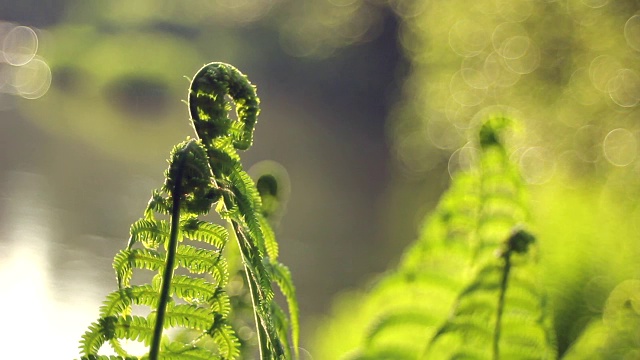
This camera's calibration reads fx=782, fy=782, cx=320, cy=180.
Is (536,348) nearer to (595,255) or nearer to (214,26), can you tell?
(595,255)

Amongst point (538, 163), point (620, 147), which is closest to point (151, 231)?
point (620, 147)

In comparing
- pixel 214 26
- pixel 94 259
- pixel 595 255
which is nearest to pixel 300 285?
pixel 94 259

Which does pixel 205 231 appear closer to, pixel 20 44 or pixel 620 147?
pixel 620 147

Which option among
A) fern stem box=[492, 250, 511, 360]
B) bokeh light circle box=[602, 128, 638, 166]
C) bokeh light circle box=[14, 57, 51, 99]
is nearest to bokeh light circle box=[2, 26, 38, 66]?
bokeh light circle box=[14, 57, 51, 99]

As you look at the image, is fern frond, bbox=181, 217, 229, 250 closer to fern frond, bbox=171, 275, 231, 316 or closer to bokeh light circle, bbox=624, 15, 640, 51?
fern frond, bbox=171, 275, 231, 316

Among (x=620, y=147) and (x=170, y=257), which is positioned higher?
(x=620, y=147)

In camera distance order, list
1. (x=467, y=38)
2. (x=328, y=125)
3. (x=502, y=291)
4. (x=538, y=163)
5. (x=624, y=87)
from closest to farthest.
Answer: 1. (x=502, y=291)
2. (x=624, y=87)
3. (x=538, y=163)
4. (x=467, y=38)
5. (x=328, y=125)
